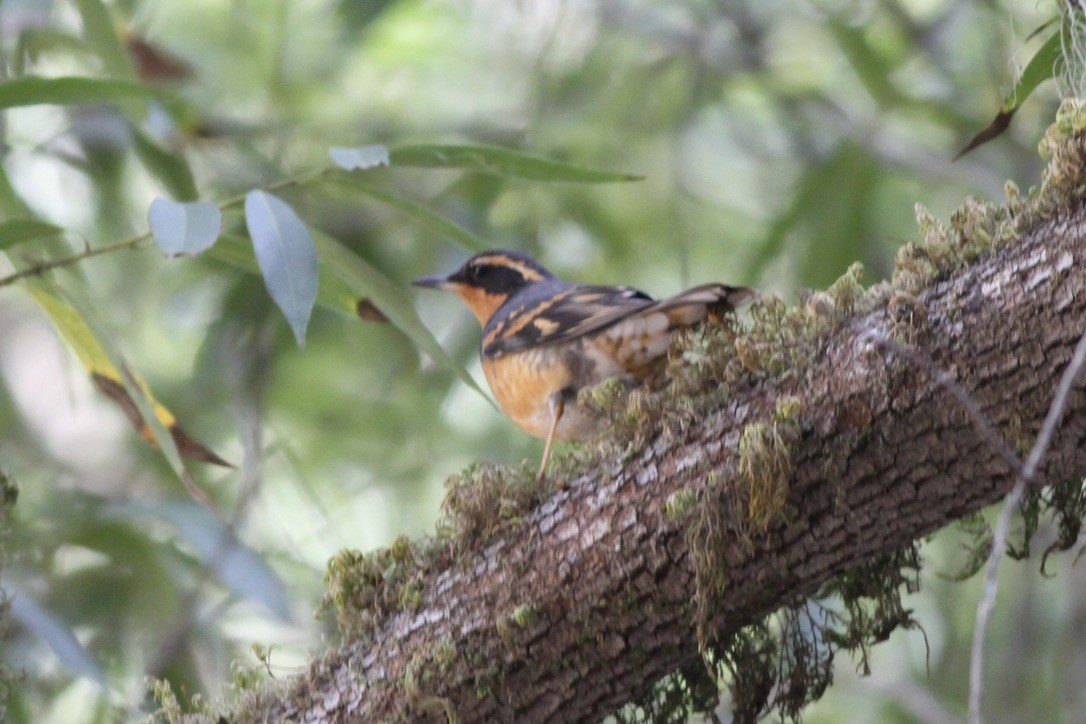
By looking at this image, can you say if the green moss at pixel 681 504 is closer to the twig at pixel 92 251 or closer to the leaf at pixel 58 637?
the twig at pixel 92 251

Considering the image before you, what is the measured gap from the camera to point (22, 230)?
128 inches

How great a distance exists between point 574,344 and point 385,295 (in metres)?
0.60

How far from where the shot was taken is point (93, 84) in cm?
336

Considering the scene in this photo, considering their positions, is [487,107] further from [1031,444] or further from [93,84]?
[1031,444]

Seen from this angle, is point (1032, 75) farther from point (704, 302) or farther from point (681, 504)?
point (681, 504)

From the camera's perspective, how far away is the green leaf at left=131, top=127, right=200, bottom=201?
4754mm

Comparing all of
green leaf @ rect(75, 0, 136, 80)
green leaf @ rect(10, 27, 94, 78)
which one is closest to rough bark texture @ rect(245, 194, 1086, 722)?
green leaf @ rect(75, 0, 136, 80)

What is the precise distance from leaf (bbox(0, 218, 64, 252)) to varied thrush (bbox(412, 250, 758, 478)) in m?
1.39

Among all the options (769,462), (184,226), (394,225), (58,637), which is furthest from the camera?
(394,225)

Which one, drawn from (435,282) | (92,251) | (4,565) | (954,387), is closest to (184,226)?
(92,251)

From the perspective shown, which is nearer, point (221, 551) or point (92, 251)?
point (92, 251)

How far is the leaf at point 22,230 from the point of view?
322cm

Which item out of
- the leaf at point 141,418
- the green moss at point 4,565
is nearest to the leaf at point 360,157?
the leaf at point 141,418

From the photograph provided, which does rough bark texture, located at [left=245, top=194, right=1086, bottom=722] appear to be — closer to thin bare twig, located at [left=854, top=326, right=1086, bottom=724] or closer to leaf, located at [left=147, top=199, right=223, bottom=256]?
thin bare twig, located at [left=854, top=326, right=1086, bottom=724]
